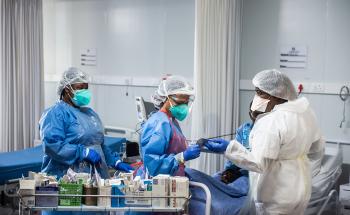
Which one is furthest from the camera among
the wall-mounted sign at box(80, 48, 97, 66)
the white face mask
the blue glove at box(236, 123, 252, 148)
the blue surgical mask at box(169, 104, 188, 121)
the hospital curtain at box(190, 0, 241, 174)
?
the wall-mounted sign at box(80, 48, 97, 66)

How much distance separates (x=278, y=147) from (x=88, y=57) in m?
4.03

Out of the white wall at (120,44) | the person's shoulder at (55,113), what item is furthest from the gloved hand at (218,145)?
the white wall at (120,44)

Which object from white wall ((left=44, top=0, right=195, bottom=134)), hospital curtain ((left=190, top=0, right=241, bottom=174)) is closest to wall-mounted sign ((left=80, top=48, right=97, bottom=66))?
white wall ((left=44, top=0, right=195, bottom=134))

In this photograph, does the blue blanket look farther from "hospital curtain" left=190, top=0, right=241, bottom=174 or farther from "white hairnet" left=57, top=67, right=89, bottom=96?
"hospital curtain" left=190, top=0, right=241, bottom=174

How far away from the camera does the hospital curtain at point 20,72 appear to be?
5.11 m

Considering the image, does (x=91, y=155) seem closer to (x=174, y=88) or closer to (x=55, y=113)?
(x=55, y=113)

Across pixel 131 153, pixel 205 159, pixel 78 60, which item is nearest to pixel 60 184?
pixel 205 159

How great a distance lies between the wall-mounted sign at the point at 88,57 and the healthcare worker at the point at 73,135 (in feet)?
8.25

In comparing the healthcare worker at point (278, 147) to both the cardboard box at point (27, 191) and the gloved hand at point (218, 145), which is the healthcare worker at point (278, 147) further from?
the cardboard box at point (27, 191)

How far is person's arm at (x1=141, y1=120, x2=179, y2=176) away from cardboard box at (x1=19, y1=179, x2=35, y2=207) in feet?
2.08

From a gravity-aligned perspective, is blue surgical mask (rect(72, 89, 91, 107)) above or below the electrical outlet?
below

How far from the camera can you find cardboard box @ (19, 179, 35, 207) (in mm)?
1917

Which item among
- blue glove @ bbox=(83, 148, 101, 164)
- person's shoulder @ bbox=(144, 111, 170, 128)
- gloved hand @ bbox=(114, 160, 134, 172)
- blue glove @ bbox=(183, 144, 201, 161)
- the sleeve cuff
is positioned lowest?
gloved hand @ bbox=(114, 160, 134, 172)

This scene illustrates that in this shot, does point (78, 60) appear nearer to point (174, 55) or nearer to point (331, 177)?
point (174, 55)
